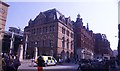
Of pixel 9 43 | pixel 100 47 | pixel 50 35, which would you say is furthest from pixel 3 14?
pixel 100 47

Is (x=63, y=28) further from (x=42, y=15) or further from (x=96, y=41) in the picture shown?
(x=96, y=41)

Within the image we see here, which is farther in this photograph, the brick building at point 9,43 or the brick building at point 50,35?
the brick building at point 50,35

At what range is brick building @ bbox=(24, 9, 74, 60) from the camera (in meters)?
47.2

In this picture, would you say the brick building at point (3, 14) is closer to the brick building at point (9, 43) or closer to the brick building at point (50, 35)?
Result: the brick building at point (9, 43)

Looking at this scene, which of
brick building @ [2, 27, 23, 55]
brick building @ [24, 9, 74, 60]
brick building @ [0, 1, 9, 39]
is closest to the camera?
brick building @ [2, 27, 23, 55]

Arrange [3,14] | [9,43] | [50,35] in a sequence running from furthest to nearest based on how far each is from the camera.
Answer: [50,35], [3,14], [9,43]

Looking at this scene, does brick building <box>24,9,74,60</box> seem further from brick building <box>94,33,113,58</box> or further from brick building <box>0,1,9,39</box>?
brick building <box>94,33,113,58</box>

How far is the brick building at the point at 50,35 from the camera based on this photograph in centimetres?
4719

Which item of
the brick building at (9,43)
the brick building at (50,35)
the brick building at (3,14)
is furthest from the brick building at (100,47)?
the brick building at (9,43)

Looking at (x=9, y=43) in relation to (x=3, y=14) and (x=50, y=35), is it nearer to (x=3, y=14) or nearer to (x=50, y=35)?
(x=3, y=14)

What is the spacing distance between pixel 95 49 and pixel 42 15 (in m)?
53.6

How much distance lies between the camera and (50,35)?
48.5 meters

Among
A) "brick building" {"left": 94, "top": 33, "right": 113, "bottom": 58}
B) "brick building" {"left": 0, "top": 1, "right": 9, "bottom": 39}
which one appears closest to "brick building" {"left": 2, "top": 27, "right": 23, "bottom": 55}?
"brick building" {"left": 0, "top": 1, "right": 9, "bottom": 39}

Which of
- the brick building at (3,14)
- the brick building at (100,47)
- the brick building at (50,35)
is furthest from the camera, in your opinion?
the brick building at (100,47)
